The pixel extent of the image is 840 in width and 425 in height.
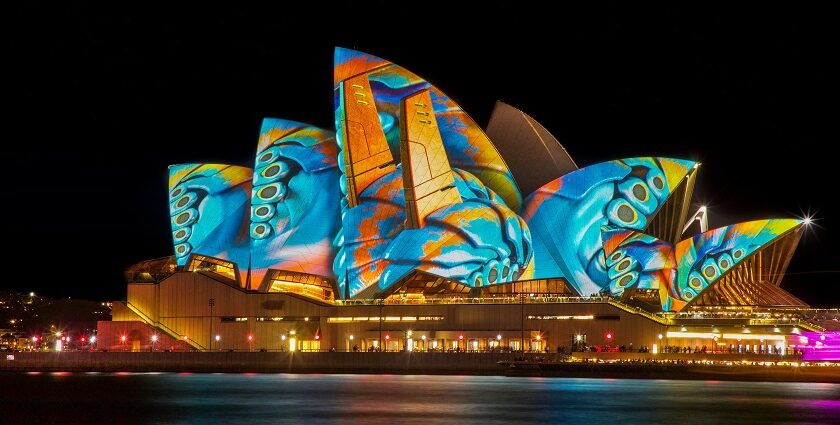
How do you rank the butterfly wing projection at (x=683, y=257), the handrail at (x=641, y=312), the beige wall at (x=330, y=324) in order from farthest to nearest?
the butterfly wing projection at (x=683, y=257)
the beige wall at (x=330, y=324)
the handrail at (x=641, y=312)

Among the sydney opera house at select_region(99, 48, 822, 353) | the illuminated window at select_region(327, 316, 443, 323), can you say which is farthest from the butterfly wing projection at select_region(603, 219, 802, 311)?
the illuminated window at select_region(327, 316, 443, 323)

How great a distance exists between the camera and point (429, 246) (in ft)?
253

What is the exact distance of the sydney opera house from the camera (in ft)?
254

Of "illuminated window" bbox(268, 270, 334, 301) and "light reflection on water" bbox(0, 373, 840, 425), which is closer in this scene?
"light reflection on water" bbox(0, 373, 840, 425)

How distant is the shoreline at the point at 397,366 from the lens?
65000 mm

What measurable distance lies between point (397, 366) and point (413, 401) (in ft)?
83.8

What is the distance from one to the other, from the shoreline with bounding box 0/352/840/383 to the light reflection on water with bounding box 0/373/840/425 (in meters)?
3.64

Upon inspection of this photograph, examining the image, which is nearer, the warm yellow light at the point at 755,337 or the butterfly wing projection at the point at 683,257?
the warm yellow light at the point at 755,337

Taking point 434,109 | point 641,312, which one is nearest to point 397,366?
point 641,312

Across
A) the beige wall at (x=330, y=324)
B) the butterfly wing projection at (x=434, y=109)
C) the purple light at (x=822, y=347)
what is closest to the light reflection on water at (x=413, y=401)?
the purple light at (x=822, y=347)

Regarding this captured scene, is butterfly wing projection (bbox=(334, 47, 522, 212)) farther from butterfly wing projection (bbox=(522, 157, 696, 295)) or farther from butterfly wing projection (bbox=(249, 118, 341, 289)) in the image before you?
butterfly wing projection (bbox=(249, 118, 341, 289))

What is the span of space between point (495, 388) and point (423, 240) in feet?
74.7

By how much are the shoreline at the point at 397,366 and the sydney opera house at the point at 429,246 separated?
3.95m

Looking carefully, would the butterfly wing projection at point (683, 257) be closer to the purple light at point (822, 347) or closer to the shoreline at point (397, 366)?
the purple light at point (822, 347)
